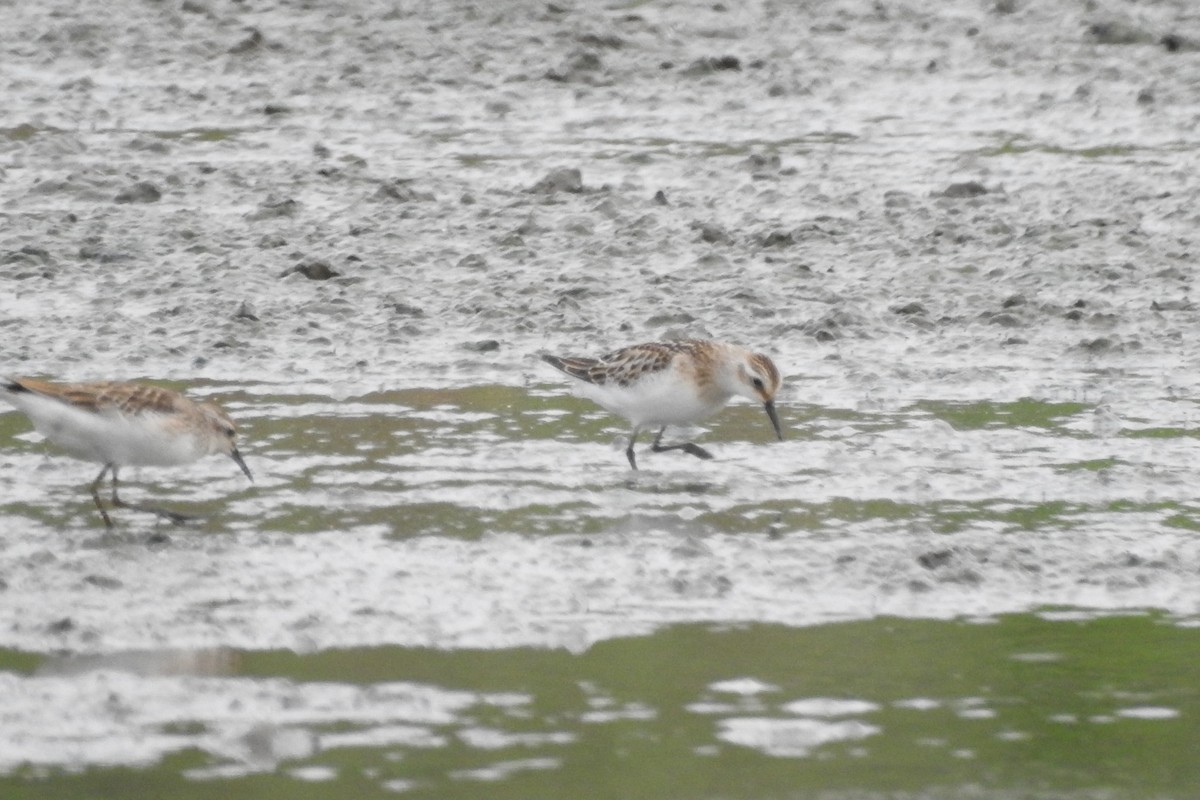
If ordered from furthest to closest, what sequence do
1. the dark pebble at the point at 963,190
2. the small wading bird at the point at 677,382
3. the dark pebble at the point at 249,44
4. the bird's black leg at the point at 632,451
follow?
the dark pebble at the point at 249,44, the dark pebble at the point at 963,190, the bird's black leg at the point at 632,451, the small wading bird at the point at 677,382

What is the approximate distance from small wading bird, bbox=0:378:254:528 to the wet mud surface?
0.99 feet

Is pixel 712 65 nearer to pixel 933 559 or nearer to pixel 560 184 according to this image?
pixel 560 184

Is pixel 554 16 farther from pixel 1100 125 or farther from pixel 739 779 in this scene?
pixel 739 779

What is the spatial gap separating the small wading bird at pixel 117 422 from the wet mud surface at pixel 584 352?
0.30 meters

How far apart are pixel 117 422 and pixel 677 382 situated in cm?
273

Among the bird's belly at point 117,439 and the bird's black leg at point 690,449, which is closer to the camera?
the bird's belly at point 117,439

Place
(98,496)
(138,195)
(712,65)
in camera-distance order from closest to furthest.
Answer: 1. (98,496)
2. (138,195)
3. (712,65)

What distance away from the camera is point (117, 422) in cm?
924

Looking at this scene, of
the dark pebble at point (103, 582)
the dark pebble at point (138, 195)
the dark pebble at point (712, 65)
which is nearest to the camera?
the dark pebble at point (103, 582)

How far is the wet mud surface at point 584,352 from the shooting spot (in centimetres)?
725

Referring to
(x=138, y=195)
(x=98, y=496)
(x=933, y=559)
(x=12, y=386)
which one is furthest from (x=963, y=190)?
(x=12, y=386)

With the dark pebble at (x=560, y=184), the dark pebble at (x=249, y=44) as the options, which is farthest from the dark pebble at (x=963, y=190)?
the dark pebble at (x=249, y=44)

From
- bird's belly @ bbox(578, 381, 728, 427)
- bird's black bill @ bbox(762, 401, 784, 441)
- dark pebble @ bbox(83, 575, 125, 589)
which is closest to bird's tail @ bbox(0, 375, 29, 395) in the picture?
dark pebble @ bbox(83, 575, 125, 589)

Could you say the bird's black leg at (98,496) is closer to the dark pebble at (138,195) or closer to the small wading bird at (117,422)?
the small wading bird at (117,422)
